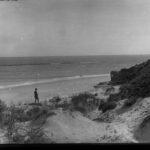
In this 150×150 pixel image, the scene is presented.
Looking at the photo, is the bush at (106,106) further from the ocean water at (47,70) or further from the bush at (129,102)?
the ocean water at (47,70)

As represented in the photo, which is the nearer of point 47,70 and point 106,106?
point 106,106

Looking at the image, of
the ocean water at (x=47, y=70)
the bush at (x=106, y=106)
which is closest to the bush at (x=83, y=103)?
the bush at (x=106, y=106)

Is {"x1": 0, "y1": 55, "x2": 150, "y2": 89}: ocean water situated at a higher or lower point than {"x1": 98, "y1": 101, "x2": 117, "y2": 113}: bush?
higher

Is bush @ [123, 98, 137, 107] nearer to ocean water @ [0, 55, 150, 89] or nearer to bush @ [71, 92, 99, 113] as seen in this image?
bush @ [71, 92, 99, 113]

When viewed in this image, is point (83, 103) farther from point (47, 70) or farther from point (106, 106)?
point (47, 70)

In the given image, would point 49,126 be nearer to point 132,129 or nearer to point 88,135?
point 88,135

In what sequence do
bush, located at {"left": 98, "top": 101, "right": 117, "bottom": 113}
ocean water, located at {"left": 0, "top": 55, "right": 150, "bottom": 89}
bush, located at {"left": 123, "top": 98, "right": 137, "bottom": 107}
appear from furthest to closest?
ocean water, located at {"left": 0, "top": 55, "right": 150, "bottom": 89}, bush, located at {"left": 98, "top": 101, "right": 117, "bottom": 113}, bush, located at {"left": 123, "top": 98, "right": 137, "bottom": 107}

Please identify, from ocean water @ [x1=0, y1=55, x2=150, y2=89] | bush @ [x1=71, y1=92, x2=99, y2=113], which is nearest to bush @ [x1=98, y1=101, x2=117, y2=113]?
bush @ [x1=71, y1=92, x2=99, y2=113]

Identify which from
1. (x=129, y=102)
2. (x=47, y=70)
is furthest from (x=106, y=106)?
(x=47, y=70)

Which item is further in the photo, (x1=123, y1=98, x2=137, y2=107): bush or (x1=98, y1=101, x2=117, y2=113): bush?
(x1=98, y1=101, x2=117, y2=113): bush

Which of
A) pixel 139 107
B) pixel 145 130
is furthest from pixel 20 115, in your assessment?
pixel 139 107

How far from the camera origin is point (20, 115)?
4121 mm

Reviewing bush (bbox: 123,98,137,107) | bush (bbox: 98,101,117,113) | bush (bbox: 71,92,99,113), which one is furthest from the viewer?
bush (bbox: 98,101,117,113)

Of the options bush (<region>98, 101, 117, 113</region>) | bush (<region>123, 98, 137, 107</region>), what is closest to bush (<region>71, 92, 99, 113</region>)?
bush (<region>98, 101, 117, 113</region>)
